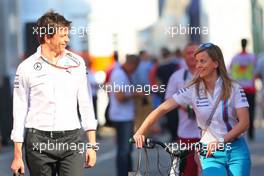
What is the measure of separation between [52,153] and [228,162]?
1.35m

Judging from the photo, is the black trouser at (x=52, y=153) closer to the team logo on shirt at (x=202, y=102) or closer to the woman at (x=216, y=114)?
the woman at (x=216, y=114)

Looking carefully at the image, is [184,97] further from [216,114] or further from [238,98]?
[238,98]

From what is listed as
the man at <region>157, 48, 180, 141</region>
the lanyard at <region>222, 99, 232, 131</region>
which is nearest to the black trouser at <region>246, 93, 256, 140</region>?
the man at <region>157, 48, 180, 141</region>

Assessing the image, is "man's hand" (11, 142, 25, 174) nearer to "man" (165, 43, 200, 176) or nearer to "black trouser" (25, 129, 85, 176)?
"black trouser" (25, 129, 85, 176)

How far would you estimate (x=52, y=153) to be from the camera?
7.33 m

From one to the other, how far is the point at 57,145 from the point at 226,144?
A: 50.5 inches

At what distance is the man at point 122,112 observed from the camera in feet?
42.7

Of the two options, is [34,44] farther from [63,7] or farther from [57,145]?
[57,145]

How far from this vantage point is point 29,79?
7.46 metres

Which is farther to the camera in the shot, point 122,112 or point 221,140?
point 122,112

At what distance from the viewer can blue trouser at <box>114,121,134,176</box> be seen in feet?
42.7

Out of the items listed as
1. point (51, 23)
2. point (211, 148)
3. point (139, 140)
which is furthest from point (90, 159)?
point (51, 23)

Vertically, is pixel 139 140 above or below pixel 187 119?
below

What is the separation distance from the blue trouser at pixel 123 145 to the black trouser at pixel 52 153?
18.3ft
